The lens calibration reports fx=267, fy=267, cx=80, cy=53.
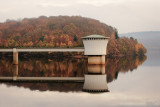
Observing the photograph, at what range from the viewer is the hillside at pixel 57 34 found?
445ft

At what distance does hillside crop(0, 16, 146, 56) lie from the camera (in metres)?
136

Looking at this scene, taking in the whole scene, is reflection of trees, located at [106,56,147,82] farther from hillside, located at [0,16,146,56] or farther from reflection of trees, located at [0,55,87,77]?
hillside, located at [0,16,146,56]

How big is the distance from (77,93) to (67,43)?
357 feet

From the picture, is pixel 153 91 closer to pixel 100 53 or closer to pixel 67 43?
pixel 100 53

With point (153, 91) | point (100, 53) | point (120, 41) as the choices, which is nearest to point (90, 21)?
point (120, 41)

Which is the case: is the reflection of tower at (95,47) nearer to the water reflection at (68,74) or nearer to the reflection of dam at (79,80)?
the water reflection at (68,74)

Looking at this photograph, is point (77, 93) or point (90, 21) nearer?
point (77, 93)

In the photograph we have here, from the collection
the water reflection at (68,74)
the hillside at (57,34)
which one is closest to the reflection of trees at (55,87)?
the water reflection at (68,74)

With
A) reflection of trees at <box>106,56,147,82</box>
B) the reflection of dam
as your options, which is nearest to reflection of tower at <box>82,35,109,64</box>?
reflection of trees at <box>106,56,147,82</box>

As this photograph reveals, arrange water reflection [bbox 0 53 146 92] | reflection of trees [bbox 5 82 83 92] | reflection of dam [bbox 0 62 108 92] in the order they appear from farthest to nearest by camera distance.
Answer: water reflection [bbox 0 53 146 92] < reflection of dam [bbox 0 62 108 92] < reflection of trees [bbox 5 82 83 92]

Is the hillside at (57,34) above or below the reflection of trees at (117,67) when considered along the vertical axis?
above

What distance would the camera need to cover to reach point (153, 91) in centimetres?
2975

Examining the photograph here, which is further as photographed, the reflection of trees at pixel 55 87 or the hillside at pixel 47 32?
the hillside at pixel 47 32

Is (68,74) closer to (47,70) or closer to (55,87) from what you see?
(47,70)
